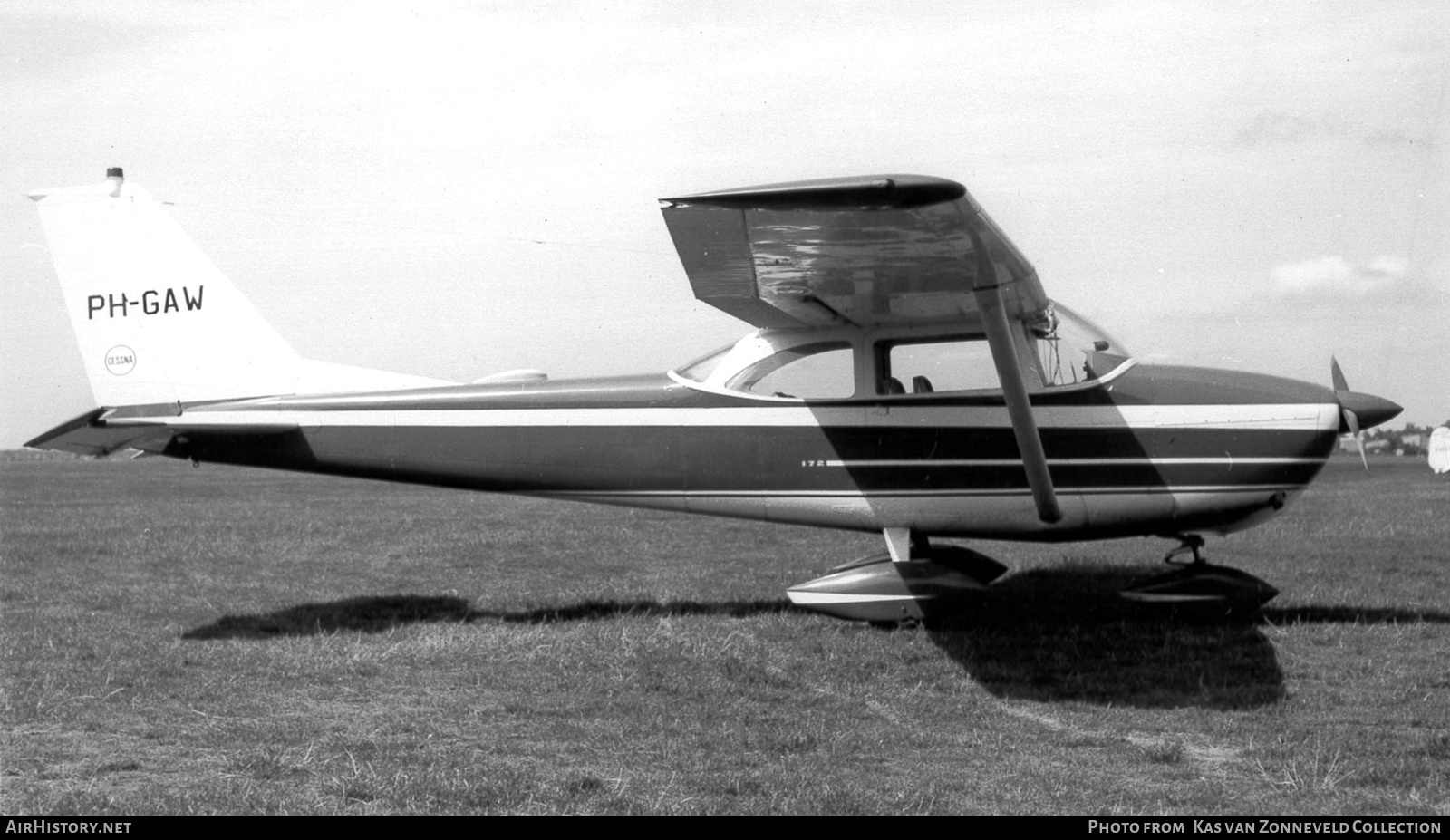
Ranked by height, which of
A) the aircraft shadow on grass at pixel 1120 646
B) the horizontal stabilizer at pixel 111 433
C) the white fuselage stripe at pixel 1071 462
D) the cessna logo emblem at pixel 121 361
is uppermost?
the cessna logo emblem at pixel 121 361

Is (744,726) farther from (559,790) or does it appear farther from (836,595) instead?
(836,595)

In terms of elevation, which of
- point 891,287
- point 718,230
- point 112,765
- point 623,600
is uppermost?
point 718,230

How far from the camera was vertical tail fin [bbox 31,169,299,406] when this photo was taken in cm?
846

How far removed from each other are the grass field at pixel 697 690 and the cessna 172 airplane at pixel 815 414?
0.63 m

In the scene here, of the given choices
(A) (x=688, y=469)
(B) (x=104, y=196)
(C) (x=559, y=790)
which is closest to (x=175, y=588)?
(B) (x=104, y=196)

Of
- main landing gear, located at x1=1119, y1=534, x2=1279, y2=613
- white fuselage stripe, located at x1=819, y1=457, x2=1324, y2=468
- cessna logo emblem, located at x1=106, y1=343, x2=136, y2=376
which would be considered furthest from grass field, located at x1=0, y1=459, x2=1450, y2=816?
cessna logo emblem, located at x1=106, y1=343, x2=136, y2=376

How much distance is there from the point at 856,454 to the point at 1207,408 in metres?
2.13

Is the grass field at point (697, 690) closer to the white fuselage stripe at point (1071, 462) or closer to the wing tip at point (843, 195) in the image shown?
the white fuselage stripe at point (1071, 462)

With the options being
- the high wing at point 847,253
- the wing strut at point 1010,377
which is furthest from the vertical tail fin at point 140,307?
the wing strut at point 1010,377

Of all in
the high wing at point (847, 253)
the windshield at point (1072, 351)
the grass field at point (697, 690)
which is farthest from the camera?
the windshield at point (1072, 351)

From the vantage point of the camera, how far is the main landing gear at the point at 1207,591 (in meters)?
7.67

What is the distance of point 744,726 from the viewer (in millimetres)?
5613

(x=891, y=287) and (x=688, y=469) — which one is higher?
(x=891, y=287)

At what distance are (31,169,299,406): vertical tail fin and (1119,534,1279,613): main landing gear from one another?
234 inches
